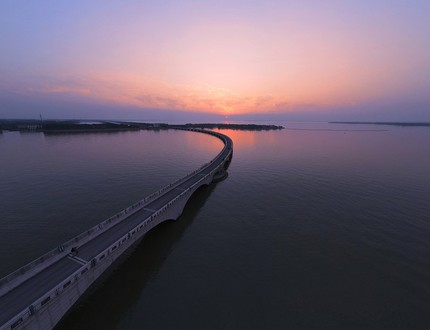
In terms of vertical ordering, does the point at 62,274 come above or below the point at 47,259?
below

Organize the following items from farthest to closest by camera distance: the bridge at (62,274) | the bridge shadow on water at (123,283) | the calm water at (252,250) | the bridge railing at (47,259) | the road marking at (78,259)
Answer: the road marking at (78,259) → the calm water at (252,250) → the bridge shadow on water at (123,283) → the bridge railing at (47,259) → the bridge at (62,274)

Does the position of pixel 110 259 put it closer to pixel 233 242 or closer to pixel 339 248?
pixel 233 242

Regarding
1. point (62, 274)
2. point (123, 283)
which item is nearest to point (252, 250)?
point (123, 283)

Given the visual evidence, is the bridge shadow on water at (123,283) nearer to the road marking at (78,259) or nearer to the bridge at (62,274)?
the bridge at (62,274)

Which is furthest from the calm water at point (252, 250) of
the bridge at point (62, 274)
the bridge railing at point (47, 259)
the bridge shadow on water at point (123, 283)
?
the bridge railing at point (47, 259)

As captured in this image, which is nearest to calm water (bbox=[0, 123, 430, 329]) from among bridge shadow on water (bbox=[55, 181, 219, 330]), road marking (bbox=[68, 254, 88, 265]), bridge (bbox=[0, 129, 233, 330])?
bridge shadow on water (bbox=[55, 181, 219, 330])

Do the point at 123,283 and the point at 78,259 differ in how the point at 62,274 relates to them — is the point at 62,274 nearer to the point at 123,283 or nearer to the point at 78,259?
the point at 78,259

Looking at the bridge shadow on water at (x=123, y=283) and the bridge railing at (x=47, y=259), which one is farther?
the bridge shadow on water at (x=123, y=283)
